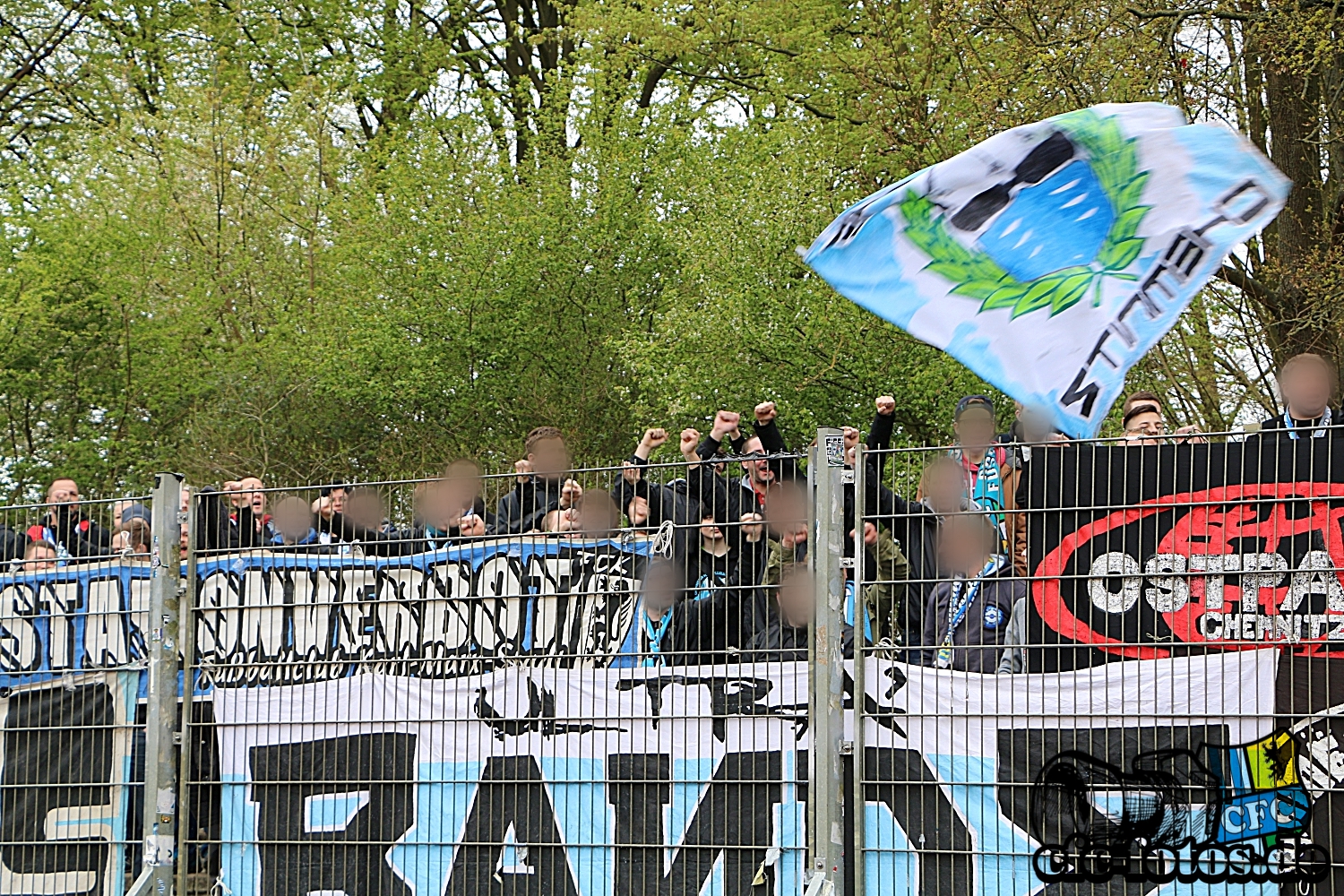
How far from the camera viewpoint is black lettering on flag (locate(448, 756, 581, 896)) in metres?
6.86

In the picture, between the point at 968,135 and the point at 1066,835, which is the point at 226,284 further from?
the point at 1066,835

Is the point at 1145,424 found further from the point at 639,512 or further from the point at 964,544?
the point at 639,512

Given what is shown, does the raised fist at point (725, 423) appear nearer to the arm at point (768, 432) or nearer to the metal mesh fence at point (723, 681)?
the arm at point (768, 432)

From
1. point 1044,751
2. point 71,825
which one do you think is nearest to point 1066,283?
point 1044,751

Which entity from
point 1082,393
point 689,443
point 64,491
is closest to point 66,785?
point 64,491

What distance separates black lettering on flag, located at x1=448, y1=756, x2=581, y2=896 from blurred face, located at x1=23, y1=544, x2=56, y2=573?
2554mm

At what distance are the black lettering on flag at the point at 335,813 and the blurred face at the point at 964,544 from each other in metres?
2.52

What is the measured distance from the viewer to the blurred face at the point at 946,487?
21.0 feet

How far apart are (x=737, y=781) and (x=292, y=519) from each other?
2.51 meters

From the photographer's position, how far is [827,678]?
6.43m

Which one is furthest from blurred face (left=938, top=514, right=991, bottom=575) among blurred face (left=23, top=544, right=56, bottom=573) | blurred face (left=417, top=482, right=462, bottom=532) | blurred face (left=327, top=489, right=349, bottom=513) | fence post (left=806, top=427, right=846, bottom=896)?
blurred face (left=23, top=544, right=56, bottom=573)

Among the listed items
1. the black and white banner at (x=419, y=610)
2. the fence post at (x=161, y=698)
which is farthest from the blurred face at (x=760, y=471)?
the fence post at (x=161, y=698)

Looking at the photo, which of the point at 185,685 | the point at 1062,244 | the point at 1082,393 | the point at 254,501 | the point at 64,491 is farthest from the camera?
the point at 64,491

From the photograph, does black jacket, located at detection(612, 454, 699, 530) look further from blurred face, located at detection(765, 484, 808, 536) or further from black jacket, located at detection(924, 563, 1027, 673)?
black jacket, located at detection(924, 563, 1027, 673)
